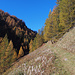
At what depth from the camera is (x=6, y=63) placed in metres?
19.4

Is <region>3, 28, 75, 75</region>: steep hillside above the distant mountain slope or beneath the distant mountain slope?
beneath

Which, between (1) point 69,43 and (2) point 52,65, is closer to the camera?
(2) point 52,65

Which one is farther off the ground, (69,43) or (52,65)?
(69,43)

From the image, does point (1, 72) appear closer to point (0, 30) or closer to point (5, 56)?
point (5, 56)

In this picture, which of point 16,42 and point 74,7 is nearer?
point 74,7

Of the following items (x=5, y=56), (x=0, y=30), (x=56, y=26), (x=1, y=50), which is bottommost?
(x=5, y=56)

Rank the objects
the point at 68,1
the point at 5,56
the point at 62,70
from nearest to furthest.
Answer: the point at 62,70 → the point at 68,1 → the point at 5,56

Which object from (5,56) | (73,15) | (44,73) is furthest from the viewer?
(5,56)

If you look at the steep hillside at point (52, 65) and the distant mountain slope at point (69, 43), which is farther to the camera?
the distant mountain slope at point (69, 43)

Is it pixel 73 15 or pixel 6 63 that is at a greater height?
pixel 73 15

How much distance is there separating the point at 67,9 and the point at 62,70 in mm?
14582

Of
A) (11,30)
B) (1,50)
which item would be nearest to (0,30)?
(11,30)

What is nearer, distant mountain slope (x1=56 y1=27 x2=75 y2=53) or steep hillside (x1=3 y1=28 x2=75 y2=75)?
steep hillside (x1=3 y1=28 x2=75 y2=75)

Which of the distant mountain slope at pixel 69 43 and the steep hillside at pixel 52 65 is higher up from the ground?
the distant mountain slope at pixel 69 43
